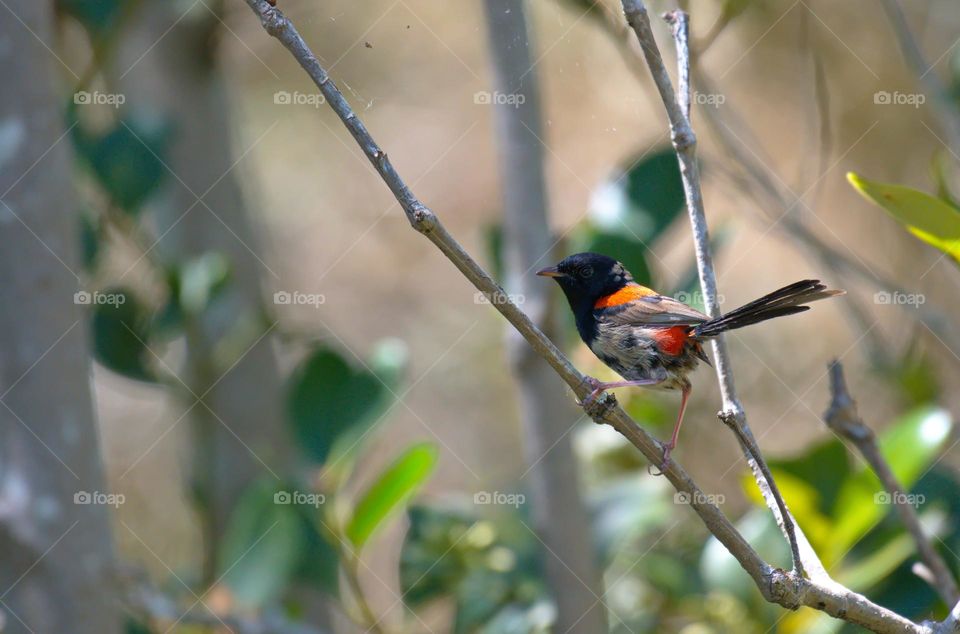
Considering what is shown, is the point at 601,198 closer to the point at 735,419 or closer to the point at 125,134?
the point at 735,419

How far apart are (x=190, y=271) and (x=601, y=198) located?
1803 mm

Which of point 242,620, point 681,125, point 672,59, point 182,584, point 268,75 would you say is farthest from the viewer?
point 268,75

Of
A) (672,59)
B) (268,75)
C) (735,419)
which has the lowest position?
(735,419)

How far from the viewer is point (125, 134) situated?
13.7ft

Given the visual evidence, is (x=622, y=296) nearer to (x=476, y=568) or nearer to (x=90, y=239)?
(x=476, y=568)

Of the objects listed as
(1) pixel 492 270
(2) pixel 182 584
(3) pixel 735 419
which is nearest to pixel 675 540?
(1) pixel 492 270

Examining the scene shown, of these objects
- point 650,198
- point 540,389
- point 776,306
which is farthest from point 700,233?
point 540,389

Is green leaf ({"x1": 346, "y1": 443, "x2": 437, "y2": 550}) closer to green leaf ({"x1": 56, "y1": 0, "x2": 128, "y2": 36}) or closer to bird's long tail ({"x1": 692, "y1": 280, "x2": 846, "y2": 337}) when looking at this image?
bird's long tail ({"x1": 692, "y1": 280, "x2": 846, "y2": 337})

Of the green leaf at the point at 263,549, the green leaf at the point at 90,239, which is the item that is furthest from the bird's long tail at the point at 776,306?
the green leaf at the point at 90,239

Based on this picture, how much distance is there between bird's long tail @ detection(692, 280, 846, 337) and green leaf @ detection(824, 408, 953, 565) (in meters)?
1.10

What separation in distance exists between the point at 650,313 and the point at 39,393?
196 centimetres

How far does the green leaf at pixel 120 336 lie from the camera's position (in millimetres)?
4094

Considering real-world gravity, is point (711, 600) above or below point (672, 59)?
below

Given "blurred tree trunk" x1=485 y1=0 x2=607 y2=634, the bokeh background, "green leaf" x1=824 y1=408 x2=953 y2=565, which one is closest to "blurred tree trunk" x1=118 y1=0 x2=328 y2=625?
the bokeh background
